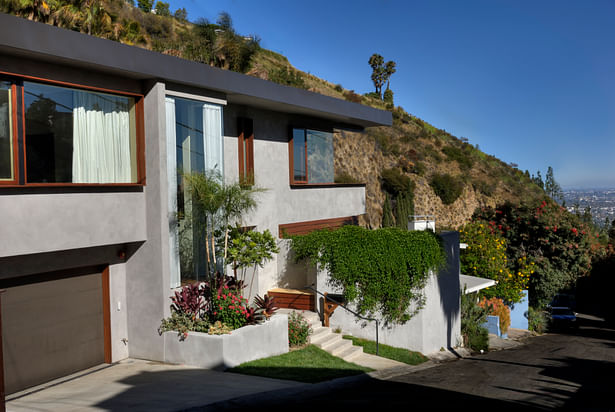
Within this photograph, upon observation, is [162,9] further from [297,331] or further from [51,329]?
[51,329]

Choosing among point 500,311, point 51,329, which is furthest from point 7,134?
point 500,311

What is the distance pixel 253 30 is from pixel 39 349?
2838 cm

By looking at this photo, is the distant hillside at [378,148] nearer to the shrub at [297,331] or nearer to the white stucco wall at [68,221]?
the white stucco wall at [68,221]

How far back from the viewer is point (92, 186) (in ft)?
35.9

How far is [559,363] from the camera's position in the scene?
17672 mm

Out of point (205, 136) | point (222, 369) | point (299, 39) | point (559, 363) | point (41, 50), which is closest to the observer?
point (41, 50)

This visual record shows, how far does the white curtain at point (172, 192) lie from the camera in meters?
12.4

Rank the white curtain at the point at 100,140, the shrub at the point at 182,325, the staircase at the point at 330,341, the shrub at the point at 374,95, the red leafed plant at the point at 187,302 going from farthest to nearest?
1. the shrub at the point at 374,95
2. the staircase at the point at 330,341
3. the red leafed plant at the point at 187,302
4. the shrub at the point at 182,325
5. the white curtain at the point at 100,140

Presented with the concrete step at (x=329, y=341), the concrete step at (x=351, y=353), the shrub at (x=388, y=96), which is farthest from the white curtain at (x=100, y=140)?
the shrub at (x=388, y=96)

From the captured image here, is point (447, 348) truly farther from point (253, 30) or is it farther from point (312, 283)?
point (253, 30)

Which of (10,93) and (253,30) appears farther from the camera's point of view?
(253,30)

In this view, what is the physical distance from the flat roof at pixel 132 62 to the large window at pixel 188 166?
685 mm

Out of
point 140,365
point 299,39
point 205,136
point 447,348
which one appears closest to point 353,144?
point 299,39

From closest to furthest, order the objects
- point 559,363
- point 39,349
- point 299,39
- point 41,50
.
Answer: point 41,50 → point 39,349 → point 559,363 → point 299,39
